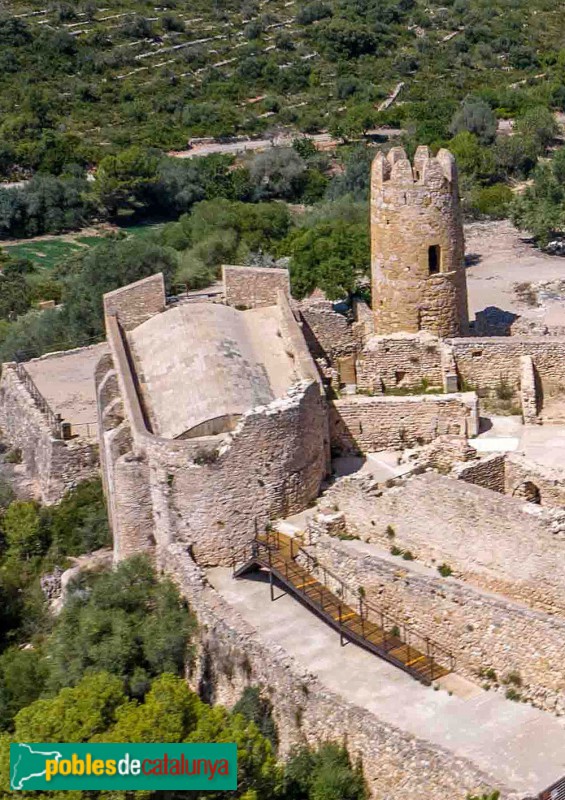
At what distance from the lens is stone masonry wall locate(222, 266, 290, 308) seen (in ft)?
85.7

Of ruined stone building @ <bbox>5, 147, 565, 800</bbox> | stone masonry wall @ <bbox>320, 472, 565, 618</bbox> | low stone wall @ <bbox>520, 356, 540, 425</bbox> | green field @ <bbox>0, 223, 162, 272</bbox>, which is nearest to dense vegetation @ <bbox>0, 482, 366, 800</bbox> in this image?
ruined stone building @ <bbox>5, 147, 565, 800</bbox>

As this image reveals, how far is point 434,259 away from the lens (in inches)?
944

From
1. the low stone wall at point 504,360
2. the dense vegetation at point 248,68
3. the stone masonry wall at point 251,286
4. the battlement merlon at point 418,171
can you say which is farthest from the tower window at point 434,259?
the dense vegetation at point 248,68

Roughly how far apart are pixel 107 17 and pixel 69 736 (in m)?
79.8

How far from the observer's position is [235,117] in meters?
73.9

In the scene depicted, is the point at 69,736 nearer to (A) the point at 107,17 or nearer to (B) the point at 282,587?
(B) the point at 282,587

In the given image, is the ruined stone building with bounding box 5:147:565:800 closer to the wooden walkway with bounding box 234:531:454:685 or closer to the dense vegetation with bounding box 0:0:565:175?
the wooden walkway with bounding box 234:531:454:685

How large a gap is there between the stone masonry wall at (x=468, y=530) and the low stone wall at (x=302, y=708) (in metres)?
2.50

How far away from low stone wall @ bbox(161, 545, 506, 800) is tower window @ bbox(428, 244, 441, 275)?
7.17 m

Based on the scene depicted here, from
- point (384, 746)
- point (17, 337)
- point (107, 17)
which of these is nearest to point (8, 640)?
point (384, 746)

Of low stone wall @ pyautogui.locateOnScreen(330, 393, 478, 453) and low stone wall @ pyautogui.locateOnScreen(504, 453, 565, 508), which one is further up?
low stone wall @ pyautogui.locateOnScreen(330, 393, 478, 453)

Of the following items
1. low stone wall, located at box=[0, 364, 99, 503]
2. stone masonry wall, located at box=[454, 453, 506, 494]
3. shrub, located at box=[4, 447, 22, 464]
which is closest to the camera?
stone masonry wall, located at box=[454, 453, 506, 494]

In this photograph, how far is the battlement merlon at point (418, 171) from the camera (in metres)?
23.5

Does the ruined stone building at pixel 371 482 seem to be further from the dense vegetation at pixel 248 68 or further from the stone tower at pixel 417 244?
the dense vegetation at pixel 248 68
